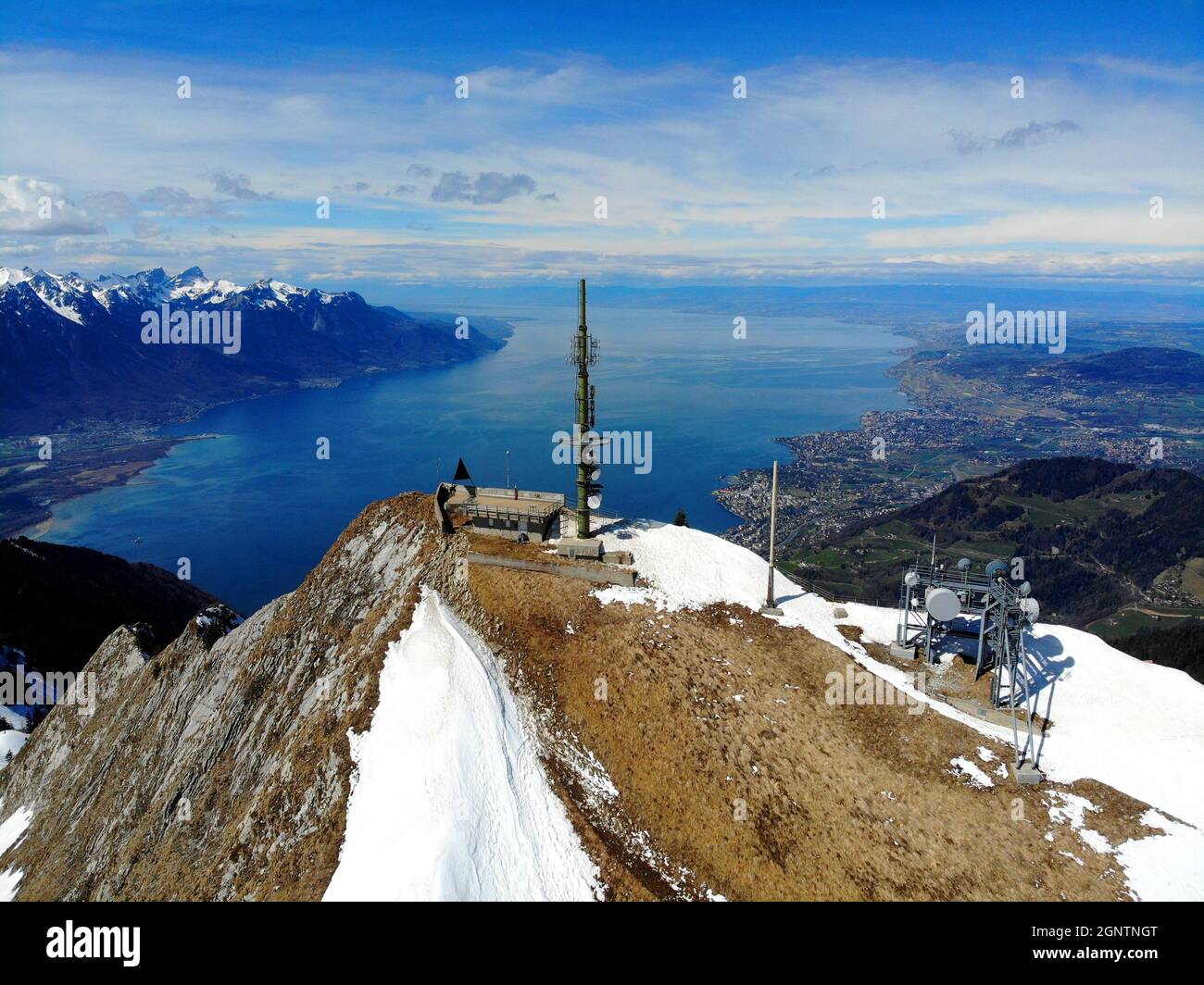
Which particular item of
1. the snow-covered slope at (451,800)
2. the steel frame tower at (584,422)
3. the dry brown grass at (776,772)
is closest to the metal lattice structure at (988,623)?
the dry brown grass at (776,772)

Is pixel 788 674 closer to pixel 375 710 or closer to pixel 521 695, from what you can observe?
pixel 521 695

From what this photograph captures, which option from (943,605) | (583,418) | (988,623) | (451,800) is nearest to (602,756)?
(451,800)

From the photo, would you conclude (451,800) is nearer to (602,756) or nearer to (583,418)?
(602,756)

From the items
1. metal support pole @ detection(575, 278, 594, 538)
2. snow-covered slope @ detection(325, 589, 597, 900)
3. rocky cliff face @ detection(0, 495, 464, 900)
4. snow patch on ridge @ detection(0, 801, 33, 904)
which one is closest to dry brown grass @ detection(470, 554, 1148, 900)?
snow-covered slope @ detection(325, 589, 597, 900)

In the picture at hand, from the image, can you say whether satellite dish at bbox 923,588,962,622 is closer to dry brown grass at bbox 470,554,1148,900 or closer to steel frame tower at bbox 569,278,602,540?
dry brown grass at bbox 470,554,1148,900
